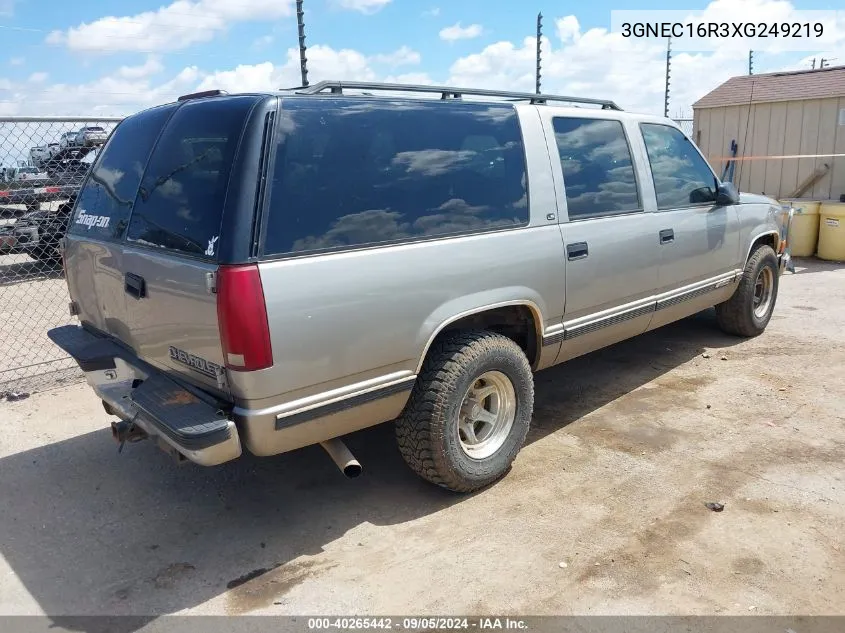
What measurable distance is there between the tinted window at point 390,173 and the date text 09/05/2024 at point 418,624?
153cm

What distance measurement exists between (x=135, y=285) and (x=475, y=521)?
6.64 ft

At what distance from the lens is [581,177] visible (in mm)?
4191

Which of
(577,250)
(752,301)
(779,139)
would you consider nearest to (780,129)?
(779,139)

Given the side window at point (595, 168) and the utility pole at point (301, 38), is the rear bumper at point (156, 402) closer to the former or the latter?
the side window at point (595, 168)

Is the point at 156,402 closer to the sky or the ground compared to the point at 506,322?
closer to the ground

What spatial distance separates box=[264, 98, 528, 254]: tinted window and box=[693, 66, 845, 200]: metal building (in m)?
9.18

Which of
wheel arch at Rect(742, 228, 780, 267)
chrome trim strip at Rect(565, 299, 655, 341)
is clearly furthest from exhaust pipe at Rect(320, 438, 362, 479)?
wheel arch at Rect(742, 228, 780, 267)

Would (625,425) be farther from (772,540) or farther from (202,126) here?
(202,126)

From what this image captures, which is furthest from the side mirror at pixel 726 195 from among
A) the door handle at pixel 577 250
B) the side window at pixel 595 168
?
the door handle at pixel 577 250

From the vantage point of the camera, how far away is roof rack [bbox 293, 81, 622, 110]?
325 cm

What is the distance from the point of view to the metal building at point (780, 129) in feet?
37.5

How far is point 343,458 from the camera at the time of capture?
3197 millimetres

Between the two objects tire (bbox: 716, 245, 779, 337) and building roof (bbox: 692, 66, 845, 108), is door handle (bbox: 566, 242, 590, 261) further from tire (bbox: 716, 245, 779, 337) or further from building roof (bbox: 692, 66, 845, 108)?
building roof (bbox: 692, 66, 845, 108)

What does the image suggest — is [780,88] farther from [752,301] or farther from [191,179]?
[191,179]
